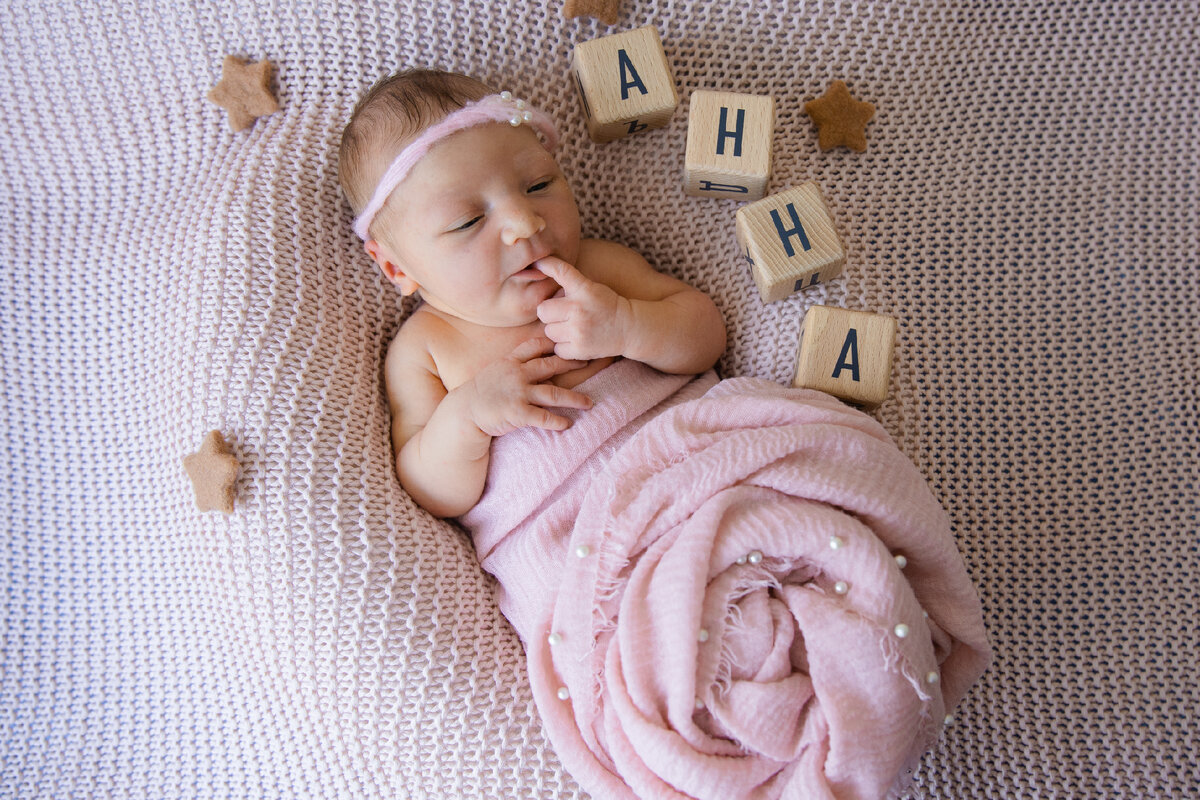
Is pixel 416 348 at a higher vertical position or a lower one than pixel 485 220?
lower

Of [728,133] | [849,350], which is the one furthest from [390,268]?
[849,350]

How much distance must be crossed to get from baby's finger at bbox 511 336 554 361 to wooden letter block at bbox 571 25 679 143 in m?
0.33

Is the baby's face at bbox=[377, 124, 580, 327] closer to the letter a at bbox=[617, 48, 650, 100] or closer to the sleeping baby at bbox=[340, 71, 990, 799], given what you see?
the sleeping baby at bbox=[340, 71, 990, 799]

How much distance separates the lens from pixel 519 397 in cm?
105

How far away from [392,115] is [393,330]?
0.34 metres

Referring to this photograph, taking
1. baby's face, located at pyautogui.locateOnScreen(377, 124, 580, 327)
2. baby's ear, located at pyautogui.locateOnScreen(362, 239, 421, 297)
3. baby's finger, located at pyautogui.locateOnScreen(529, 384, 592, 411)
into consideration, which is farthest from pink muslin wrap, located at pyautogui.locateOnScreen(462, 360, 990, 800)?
baby's ear, located at pyautogui.locateOnScreen(362, 239, 421, 297)

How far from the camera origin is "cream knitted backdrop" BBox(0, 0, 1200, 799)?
1.04 metres

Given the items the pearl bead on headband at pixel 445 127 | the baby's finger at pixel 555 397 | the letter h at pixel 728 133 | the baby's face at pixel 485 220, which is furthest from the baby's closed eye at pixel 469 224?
the letter h at pixel 728 133

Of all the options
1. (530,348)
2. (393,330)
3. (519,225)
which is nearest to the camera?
(519,225)

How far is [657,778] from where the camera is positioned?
87 cm

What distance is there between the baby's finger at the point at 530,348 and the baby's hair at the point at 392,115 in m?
0.29

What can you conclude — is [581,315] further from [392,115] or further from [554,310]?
[392,115]

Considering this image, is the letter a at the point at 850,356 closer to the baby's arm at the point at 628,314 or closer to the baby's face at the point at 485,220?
the baby's arm at the point at 628,314

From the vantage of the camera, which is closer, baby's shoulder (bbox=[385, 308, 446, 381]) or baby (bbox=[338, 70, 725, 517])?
baby (bbox=[338, 70, 725, 517])
